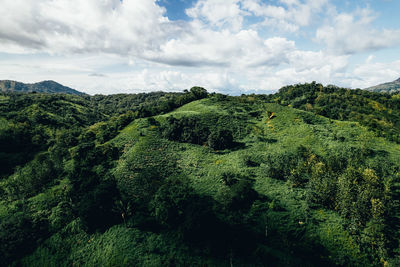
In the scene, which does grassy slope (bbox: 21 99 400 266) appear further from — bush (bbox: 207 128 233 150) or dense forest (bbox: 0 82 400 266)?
bush (bbox: 207 128 233 150)

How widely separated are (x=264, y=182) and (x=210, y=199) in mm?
14611

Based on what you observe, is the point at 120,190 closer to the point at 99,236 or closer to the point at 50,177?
the point at 99,236

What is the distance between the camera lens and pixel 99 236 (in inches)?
1415

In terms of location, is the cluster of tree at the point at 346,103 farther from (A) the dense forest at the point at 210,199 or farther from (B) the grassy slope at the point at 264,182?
(A) the dense forest at the point at 210,199

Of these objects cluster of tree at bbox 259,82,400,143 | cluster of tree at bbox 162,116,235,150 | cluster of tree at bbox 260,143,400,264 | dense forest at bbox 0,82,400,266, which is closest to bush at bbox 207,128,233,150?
cluster of tree at bbox 162,116,235,150

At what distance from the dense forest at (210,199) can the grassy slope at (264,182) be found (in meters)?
0.22

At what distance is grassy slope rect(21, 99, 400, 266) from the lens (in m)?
31.2

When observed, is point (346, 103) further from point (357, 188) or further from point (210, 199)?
point (210, 199)

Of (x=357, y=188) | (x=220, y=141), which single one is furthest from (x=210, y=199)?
(x=357, y=188)

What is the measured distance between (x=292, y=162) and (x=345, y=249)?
2153 cm

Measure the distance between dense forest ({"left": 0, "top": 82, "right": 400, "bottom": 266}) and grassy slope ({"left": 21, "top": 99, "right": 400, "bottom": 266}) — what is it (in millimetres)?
223

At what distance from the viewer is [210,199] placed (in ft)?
135

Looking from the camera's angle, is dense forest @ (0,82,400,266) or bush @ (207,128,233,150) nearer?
dense forest @ (0,82,400,266)

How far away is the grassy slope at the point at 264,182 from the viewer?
3119 centimetres
